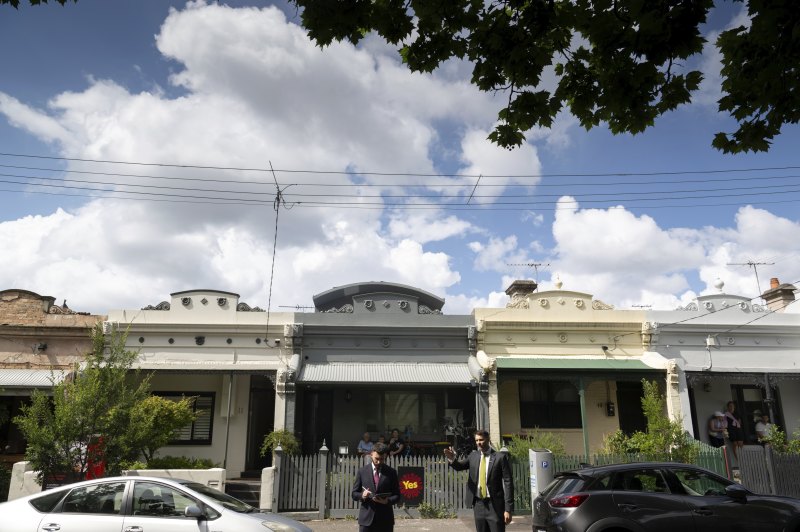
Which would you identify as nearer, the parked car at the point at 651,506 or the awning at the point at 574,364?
the parked car at the point at 651,506

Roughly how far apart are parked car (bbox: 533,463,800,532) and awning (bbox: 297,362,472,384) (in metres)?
8.42

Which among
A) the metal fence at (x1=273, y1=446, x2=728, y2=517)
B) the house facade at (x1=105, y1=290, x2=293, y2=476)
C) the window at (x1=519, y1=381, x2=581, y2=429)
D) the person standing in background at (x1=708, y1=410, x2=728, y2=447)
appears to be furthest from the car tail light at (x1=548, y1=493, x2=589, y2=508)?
the person standing in background at (x1=708, y1=410, x2=728, y2=447)

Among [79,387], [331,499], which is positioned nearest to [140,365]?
[79,387]

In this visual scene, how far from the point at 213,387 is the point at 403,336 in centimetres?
592

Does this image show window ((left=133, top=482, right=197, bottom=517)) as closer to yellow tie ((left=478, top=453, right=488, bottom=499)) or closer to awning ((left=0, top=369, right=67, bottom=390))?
yellow tie ((left=478, top=453, right=488, bottom=499))

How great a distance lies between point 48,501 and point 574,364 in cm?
1333

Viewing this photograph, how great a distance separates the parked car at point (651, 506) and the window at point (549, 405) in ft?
32.0

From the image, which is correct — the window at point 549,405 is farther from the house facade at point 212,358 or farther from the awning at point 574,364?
the house facade at point 212,358

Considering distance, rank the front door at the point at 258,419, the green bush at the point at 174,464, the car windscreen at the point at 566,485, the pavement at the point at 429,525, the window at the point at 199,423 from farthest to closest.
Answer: the front door at the point at 258,419 < the window at the point at 199,423 < the green bush at the point at 174,464 < the pavement at the point at 429,525 < the car windscreen at the point at 566,485

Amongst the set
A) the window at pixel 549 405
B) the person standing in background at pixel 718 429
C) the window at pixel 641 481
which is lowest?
the window at pixel 641 481

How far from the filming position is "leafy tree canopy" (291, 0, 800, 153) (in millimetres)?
5703

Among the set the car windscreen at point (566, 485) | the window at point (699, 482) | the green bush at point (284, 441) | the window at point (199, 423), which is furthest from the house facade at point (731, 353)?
the window at point (199, 423)

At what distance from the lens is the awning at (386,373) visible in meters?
16.4

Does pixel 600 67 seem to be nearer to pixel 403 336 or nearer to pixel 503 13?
pixel 503 13
